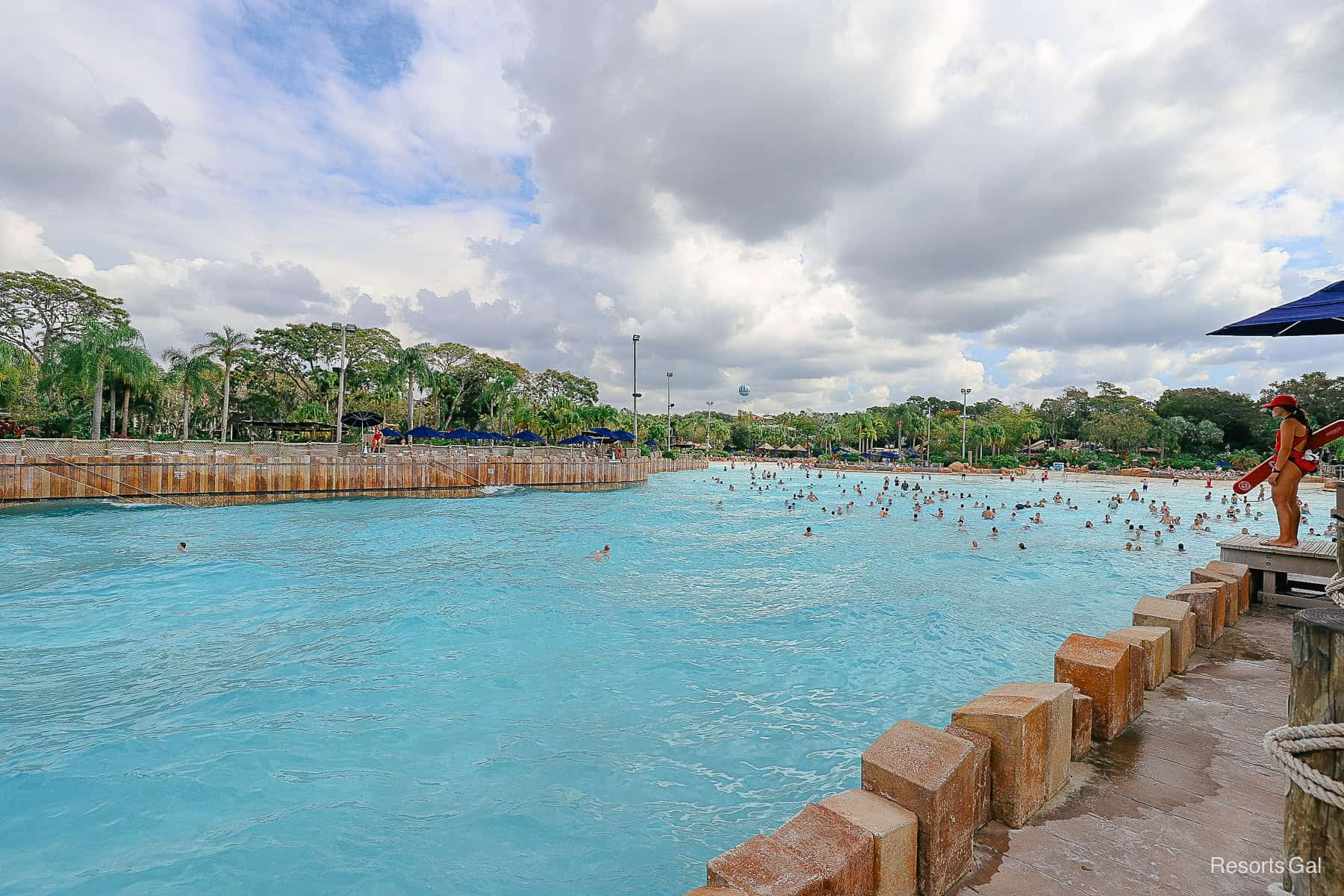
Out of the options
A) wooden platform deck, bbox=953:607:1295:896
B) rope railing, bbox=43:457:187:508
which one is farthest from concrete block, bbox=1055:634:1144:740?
rope railing, bbox=43:457:187:508

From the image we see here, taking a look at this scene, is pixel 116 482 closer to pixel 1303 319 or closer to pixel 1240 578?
pixel 1240 578

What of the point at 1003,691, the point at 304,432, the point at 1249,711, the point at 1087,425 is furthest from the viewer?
the point at 1087,425

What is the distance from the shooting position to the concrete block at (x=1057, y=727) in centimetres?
327

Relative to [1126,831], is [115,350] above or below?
above

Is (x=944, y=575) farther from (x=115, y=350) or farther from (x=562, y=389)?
(x=562, y=389)

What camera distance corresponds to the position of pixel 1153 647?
460 cm

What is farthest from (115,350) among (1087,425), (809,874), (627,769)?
(1087,425)

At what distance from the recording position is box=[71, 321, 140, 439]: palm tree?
3531 cm

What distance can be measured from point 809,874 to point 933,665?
9.01 m

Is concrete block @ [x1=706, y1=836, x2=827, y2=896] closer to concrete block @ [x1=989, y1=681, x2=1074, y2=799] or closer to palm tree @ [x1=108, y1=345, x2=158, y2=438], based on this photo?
concrete block @ [x1=989, y1=681, x2=1074, y2=799]

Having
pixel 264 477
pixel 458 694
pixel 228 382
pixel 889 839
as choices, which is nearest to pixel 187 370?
pixel 228 382

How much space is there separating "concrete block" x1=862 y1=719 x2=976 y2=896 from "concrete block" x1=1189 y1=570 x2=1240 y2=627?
5.70 metres

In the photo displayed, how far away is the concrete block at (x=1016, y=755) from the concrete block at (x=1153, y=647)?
1871 mm

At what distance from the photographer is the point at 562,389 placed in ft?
266
